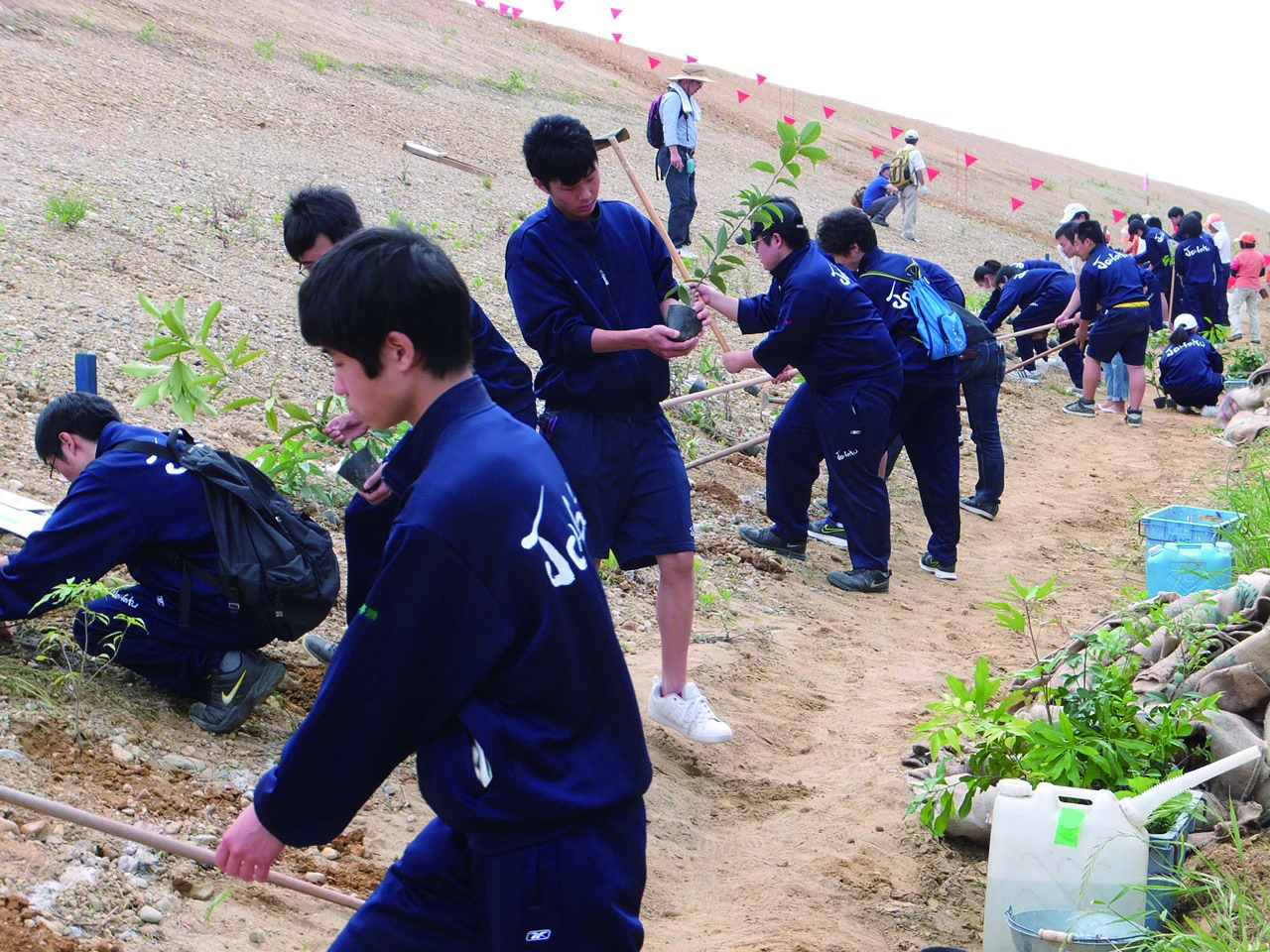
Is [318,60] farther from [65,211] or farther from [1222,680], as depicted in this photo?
[1222,680]

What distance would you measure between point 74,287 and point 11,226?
1028mm

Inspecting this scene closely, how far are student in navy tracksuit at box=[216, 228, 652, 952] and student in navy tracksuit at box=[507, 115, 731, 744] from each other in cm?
220

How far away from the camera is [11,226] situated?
768 cm

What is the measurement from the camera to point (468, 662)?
180cm

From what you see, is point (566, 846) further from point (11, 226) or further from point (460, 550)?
point (11, 226)

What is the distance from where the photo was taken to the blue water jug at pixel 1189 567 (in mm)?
5379

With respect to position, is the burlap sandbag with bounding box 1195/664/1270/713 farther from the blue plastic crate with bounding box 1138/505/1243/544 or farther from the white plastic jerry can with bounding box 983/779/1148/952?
the blue plastic crate with bounding box 1138/505/1243/544

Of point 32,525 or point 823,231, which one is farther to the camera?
point 823,231

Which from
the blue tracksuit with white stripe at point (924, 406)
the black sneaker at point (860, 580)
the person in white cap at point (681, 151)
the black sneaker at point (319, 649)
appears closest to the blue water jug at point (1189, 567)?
the black sneaker at point (860, 580)

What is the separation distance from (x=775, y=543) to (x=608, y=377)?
3262mm

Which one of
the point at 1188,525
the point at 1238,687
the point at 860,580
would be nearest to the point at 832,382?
the point at 860,580

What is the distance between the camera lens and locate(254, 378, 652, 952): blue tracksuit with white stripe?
179 cm

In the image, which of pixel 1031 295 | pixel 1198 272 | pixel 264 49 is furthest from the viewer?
pixel 264 49

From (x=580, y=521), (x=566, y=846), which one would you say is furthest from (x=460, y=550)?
(x=566, y=846)
